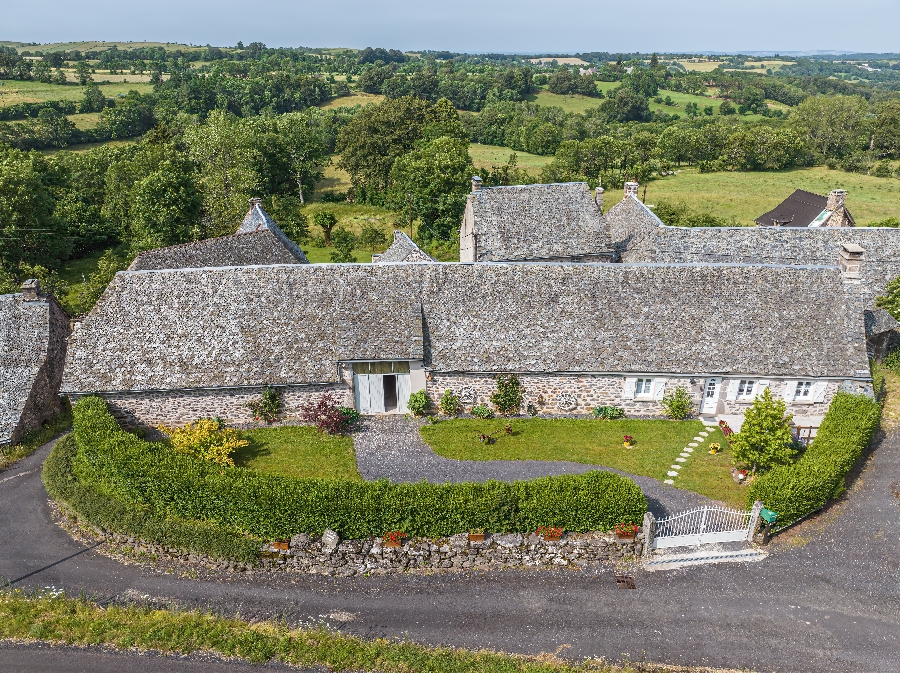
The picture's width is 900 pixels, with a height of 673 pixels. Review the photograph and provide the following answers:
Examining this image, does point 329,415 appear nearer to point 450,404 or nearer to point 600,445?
point 450,404

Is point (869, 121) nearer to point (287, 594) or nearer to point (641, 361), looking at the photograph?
point (641, 361)

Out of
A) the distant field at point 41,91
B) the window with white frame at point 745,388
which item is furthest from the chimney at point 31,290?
the distant field at point 41,91

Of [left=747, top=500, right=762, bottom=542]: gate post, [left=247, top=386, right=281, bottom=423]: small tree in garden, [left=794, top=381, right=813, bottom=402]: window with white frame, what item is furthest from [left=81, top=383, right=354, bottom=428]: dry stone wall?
[left=794, top=381, right=813, bottom=402]: window with white frame

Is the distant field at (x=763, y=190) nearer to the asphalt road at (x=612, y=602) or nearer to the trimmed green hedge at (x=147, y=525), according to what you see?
the asphalt road at (x=612, y=602)

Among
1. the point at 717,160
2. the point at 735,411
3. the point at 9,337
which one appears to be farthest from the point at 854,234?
the point at 717,160

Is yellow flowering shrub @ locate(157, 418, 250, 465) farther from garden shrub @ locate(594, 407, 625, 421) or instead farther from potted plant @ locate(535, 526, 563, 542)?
garden shrub @ locate(594, 407, 625, 421)

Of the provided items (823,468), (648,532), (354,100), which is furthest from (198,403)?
(354,100)
